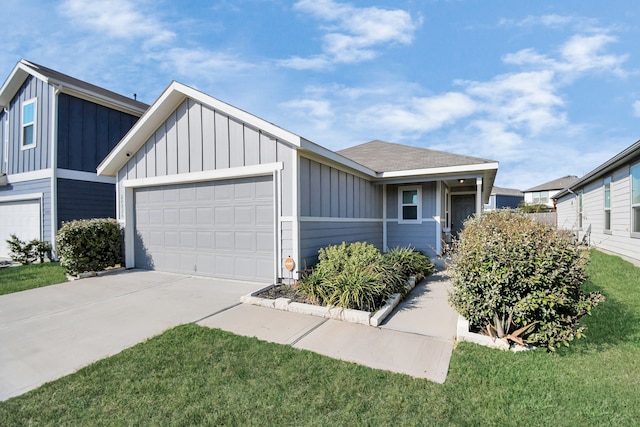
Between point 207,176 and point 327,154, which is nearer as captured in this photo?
point 327,154

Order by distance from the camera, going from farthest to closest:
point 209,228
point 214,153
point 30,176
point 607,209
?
point 30,176 < point 607,209 < point 209,228 < point 214,153

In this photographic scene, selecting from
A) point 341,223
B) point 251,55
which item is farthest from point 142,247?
point 251,55

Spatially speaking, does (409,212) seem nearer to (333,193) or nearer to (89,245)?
(333,193)

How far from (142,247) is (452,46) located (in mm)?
10238

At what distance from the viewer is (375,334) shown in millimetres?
4000

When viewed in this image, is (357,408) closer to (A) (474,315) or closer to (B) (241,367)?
(B) (241,367)

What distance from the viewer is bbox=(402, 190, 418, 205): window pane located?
1006 cm

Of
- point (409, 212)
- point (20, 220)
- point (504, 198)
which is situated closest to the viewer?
point (409, 212)

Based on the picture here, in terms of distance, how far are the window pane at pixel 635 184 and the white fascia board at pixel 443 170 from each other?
3316 mm

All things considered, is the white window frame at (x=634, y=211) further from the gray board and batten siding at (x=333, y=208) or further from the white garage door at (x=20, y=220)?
the white garage door at (x=20, y=220)

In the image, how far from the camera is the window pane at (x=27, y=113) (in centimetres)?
1098

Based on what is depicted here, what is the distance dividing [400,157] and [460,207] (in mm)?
4242

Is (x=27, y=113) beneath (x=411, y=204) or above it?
above

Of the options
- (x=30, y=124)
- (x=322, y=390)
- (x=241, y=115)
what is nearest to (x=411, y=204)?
(x=241, y=115)
